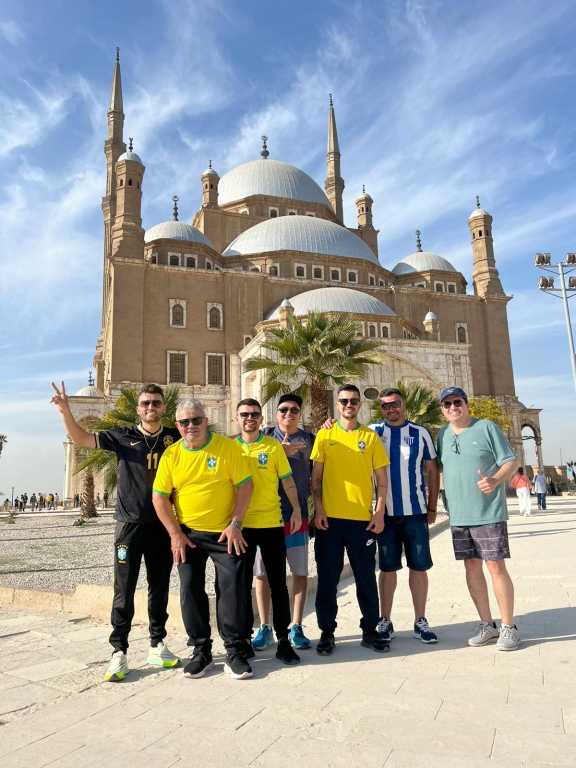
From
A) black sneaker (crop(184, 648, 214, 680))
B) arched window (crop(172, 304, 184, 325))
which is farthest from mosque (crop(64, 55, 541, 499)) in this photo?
black sneaker (crop(184, 648, 214, 680))

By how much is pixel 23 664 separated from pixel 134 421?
34.5 feet

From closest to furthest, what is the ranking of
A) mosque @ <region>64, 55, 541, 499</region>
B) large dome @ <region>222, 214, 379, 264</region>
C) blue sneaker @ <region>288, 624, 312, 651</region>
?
blue sneaker @ <region>288, 624, 312, 651</region>
mosque @ <region>64, 55, 541, 499</region>
large dome @ <region>222, 214, 379, 264</region>

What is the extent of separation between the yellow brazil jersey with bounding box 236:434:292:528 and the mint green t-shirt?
1120 millimetres

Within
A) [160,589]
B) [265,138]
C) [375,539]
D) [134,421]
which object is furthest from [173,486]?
[265,138]

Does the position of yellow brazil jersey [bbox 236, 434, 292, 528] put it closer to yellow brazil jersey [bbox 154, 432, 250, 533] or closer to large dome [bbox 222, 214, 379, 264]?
yellow brazil jersey [bbox 154, 432, 250, 533]

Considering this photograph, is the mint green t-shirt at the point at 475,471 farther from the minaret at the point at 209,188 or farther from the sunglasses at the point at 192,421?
the minaret at the point at 209,188

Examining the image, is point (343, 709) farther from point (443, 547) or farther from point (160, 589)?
point (443, 547)

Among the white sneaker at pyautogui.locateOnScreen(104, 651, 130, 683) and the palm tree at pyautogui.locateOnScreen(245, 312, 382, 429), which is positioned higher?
the palm tree at pyautogui.locateOnScreen(245, 312, 382, 429)

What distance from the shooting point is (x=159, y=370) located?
29.6 m

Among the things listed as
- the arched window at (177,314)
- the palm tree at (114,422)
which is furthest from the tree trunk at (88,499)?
the arched window at (177,314)

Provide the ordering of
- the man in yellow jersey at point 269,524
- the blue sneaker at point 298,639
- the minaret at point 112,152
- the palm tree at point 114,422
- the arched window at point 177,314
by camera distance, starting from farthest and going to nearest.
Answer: the minaret at point 112,152, the arched window at point 177,314, the palm tree at point 114,422, the blue sneaker at point 298,639, the man in yellow jersey at point 269,524

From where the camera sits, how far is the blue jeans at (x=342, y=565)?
3709 millimetres

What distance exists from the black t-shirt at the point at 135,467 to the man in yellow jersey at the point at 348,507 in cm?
106

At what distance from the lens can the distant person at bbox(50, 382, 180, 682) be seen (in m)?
3.46
